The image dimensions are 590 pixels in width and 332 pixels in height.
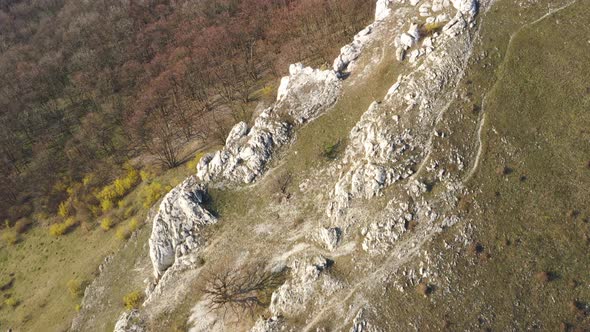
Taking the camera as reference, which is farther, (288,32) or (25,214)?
(288,32)

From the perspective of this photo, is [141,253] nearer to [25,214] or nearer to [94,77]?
[25,214]

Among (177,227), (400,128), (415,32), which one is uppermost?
(415,32)

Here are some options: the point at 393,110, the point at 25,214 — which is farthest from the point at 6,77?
the point at 393,110

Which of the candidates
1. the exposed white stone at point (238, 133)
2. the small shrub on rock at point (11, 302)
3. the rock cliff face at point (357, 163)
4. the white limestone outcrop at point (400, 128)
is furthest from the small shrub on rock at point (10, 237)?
the white limestone outcrop at point (400, 128)

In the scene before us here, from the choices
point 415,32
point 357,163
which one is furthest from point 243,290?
point 415,32

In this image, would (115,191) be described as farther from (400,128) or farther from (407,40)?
(407,40)
